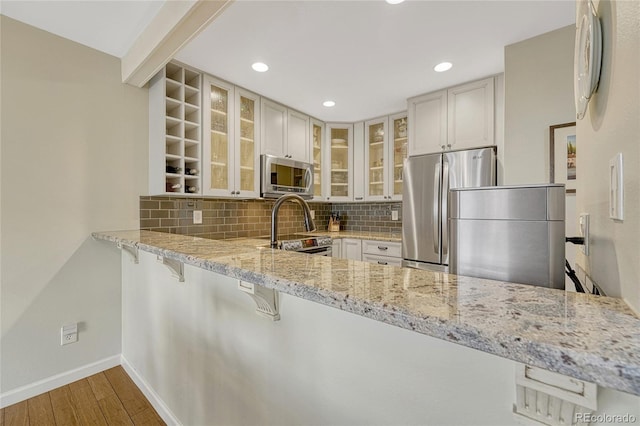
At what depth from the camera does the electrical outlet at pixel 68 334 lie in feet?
6.80

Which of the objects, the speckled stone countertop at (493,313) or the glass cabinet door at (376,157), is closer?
the speckled stone countertop at (493,313)

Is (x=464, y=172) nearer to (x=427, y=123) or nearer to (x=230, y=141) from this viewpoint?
(x=427, y=123)

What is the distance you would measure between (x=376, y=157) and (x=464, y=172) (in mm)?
1392

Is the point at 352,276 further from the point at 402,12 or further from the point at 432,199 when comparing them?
the point at 432,199

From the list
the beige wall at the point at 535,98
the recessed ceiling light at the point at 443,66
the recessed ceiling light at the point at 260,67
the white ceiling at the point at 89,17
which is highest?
the white ceiling at the point at 89,17

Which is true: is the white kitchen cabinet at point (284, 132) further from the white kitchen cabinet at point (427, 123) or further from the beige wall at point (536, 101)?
the beige wall at point (536, 101)

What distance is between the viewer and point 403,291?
63 centimetres

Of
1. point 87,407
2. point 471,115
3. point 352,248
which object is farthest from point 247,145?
point 87,407

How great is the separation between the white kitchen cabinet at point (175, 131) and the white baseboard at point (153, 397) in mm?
1355

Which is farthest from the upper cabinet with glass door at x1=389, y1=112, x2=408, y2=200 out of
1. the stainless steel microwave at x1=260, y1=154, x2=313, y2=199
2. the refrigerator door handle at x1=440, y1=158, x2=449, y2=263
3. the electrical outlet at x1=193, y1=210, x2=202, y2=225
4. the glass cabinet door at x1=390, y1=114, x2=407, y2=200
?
the electrical outlet at x1=193, y1=210, x2=202, y2=225

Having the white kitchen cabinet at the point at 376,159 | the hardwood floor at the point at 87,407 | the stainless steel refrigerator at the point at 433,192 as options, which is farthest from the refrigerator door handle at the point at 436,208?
the hardwood floor at the point at 87,407

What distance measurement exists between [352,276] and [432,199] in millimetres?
2199

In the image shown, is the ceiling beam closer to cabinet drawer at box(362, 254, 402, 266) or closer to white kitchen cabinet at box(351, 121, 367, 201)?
white kitchen cabinet at box(351, 121, 367, 201)

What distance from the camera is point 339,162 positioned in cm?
404
